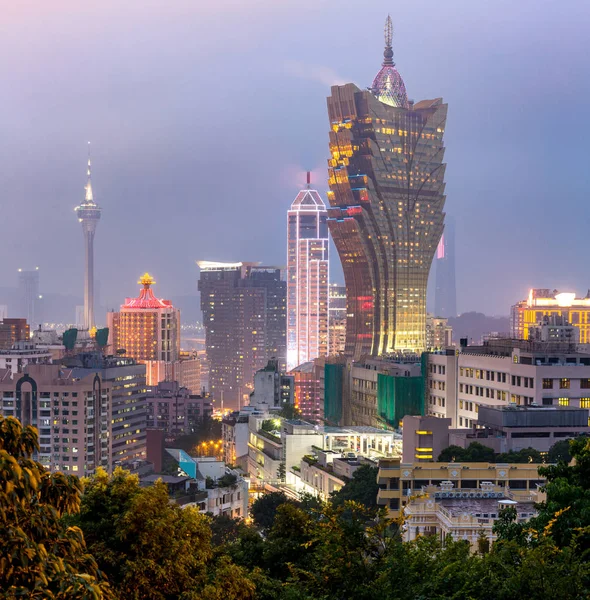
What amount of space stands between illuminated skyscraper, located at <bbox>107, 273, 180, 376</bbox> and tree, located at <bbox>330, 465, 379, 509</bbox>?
108 m

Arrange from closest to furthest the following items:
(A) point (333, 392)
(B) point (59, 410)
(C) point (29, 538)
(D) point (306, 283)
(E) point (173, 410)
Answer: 1. (C) point (29, 538)
2. (B) point (59, 410)
3. (A) point (333, 392)
4. (E) point (173, 410)
5. (D) point (306, 283)

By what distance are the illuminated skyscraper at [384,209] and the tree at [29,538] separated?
299ft

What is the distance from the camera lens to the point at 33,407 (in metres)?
78.9

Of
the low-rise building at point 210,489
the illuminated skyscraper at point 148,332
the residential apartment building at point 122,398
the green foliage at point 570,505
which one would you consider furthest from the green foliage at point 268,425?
the illuminated skyscraper at point 148,332

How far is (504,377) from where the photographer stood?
54.6 meters

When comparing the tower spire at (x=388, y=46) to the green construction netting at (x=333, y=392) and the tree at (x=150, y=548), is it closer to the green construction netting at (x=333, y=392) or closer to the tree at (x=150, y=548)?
the green construction netting at (x=333, y=392)

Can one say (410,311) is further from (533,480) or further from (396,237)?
(533,480)

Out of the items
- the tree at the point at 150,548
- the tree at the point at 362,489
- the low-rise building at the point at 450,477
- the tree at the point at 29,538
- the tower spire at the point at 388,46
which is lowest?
the tree at the point at 362,489

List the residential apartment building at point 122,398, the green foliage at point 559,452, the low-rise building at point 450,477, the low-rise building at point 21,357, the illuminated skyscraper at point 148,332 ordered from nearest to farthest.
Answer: the low-rise building at point 450,477, the green foliage at point 559,452, the residential apartment building at point 122,398, the low-rise building at point 21,357, the illuminated skyscraper at point 148,332

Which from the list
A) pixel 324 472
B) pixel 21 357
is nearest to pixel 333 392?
pixel 21 357

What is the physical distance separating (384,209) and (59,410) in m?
36.4

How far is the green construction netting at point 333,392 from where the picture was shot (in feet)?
Answer: 265

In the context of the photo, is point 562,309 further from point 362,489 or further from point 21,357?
point 362,489

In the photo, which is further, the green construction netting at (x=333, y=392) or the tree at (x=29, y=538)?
the green construction netting at (x=333, y=392)
